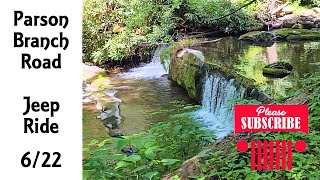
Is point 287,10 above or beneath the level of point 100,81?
above

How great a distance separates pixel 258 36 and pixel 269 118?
4.46m

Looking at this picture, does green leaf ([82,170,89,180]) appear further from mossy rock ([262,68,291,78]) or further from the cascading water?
mossy rock ([262,68,291,78])

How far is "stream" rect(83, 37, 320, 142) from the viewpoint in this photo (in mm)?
3771

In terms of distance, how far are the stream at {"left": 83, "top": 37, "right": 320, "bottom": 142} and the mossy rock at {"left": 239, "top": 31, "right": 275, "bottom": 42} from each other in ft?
0.29

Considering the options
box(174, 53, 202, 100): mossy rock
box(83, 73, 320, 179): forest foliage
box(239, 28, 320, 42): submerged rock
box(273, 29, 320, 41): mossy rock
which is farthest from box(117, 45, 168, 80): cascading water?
box(83, 73, 320, 179): forest foliage

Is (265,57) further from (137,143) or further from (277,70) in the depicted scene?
(137,143)

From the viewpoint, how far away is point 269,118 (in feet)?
5.82

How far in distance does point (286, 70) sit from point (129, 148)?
2.65 meters

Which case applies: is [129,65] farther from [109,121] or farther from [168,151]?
[168,151]

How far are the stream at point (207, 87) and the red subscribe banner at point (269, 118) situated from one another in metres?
1.34

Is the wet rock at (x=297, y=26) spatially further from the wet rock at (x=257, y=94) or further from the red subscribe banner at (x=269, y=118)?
the red subscribe banner at (x=269, y=118)

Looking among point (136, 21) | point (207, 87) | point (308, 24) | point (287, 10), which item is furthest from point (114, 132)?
point (308, 24)

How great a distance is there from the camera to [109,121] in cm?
396

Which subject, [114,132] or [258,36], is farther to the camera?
[258,36]
